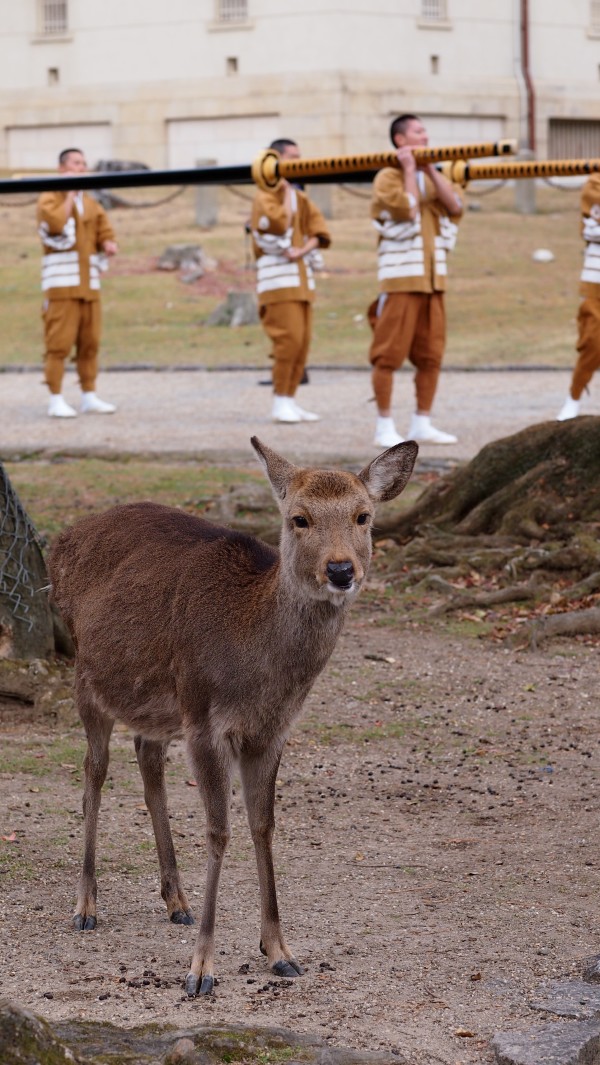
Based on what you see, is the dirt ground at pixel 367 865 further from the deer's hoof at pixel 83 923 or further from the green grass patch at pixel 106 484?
the green grass patch at pixel 106 484

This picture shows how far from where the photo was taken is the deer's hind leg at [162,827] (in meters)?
5.14

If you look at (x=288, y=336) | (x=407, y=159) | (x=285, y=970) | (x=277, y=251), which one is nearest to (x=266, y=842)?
(x=285, y=970)

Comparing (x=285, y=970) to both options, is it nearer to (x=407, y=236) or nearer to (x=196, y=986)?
(x=196, y=986)

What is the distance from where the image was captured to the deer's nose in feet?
14.1

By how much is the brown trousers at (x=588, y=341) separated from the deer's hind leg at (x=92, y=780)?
9.21 meters

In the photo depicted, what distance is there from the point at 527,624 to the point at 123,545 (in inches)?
155

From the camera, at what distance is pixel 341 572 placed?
4312 mm

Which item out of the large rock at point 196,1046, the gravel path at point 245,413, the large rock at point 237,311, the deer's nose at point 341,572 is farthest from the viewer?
the large rock at point 237,311

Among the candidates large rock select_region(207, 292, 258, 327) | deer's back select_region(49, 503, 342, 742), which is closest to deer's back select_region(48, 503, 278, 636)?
deer's back select_region(49, 503, 342, 742)

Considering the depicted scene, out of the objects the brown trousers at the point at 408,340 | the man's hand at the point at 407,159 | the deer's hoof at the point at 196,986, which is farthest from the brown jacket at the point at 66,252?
the deer's hoof at the point at 196,986

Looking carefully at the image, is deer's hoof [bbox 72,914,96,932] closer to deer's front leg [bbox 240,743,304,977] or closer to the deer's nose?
deer's front leg [bbox 240,743,304,977]

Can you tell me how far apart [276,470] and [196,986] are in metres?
1.47

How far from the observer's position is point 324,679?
8.05 meters

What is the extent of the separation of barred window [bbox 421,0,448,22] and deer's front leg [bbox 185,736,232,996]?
125 feet
